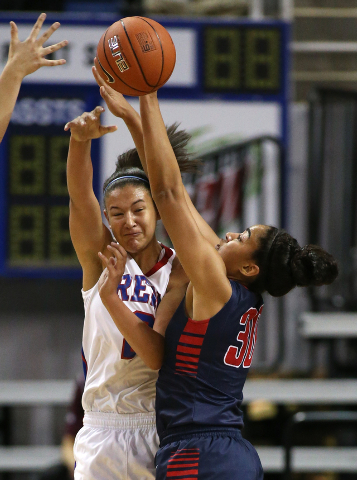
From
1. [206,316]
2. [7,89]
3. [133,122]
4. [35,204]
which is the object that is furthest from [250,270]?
[35,204]

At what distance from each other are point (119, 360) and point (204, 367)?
0.43 meters

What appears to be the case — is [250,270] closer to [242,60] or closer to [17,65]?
[17,65]

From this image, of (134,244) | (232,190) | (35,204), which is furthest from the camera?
(232,190)

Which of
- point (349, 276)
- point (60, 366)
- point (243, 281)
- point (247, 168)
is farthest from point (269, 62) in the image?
point (243, 281)

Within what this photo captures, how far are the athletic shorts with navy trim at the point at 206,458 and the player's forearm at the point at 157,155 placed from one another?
0.85m

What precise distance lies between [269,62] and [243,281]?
477 centimetres

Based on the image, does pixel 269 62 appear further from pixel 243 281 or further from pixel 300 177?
pixel 243 281

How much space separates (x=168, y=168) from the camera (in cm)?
230

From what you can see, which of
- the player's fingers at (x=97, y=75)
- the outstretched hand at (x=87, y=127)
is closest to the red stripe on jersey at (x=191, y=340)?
the outstretched hand at (x=87, y=127)

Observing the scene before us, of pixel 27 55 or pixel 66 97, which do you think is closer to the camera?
pixel 27 55

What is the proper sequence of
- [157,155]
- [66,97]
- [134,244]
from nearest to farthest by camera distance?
[157,155]
[134,244]
[66,97]

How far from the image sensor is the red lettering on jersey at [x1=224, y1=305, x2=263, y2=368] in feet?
7.99

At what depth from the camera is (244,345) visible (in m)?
2.48

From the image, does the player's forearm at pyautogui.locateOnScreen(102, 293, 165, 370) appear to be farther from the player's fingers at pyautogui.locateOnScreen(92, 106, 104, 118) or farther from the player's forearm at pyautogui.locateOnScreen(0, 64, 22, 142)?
the player's forearm at pyautogui.locateOnScreen(0, 64, 22, 142)
